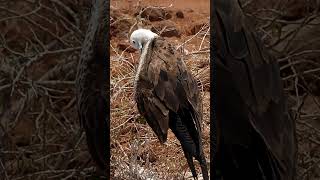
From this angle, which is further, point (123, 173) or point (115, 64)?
point (115, 64)

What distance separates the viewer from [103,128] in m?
1.91

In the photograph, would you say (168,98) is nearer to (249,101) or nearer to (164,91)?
(164,91)

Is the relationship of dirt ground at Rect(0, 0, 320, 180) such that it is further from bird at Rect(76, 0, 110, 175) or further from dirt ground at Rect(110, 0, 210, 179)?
dirt ground at Rect(110, 0, 210, 179)

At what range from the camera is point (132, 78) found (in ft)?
8.52

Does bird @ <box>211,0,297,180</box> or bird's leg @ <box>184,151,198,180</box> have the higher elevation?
bird @ <box>211,0,297,180</box>

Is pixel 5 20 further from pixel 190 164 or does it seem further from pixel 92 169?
pixel 190 164

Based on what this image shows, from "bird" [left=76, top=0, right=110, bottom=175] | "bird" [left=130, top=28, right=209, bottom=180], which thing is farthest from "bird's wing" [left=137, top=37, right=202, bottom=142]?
"bird" [left=76, top=0, right=110, bottom=175]

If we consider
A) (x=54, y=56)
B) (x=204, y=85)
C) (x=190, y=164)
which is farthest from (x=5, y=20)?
(x=204, y=85)

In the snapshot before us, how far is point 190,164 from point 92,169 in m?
0.33

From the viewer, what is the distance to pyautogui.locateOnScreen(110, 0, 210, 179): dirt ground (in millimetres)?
2318

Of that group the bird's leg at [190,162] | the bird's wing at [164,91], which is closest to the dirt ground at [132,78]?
the bird's leg at [190,162]

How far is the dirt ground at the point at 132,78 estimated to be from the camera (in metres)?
2.32

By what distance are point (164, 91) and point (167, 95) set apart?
0.6 inches

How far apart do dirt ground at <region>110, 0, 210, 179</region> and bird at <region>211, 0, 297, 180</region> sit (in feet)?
1.12
